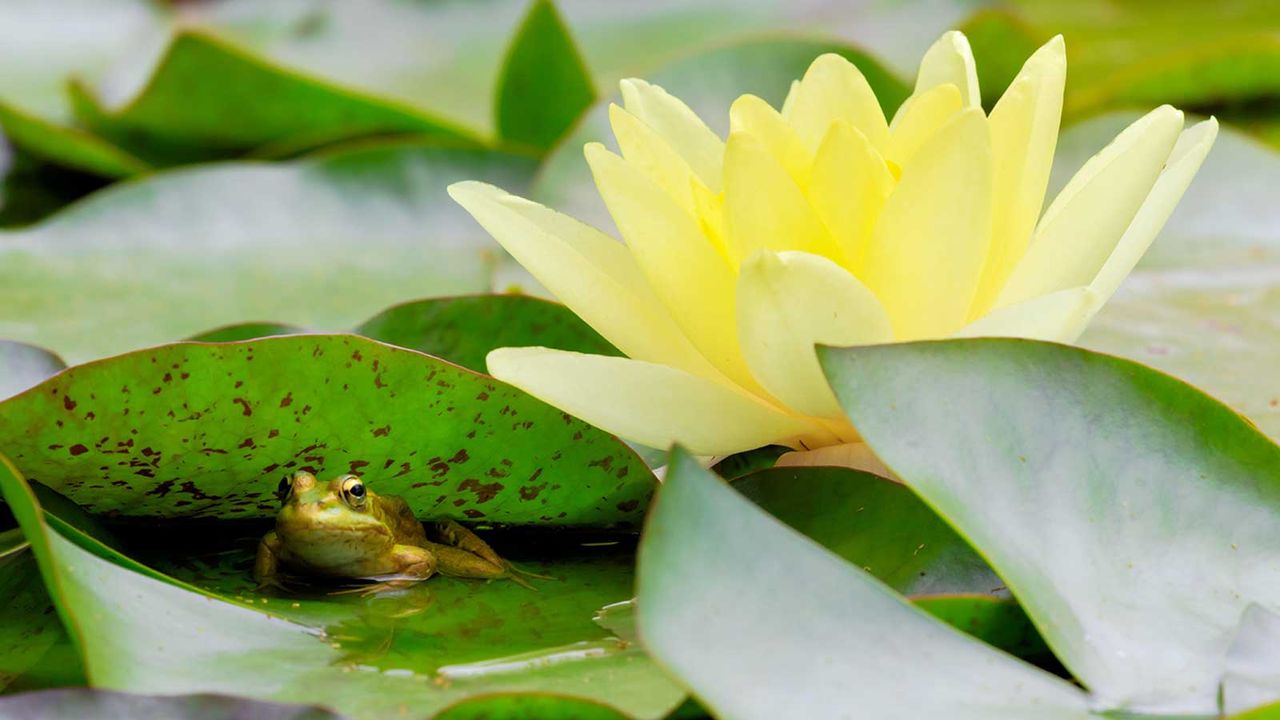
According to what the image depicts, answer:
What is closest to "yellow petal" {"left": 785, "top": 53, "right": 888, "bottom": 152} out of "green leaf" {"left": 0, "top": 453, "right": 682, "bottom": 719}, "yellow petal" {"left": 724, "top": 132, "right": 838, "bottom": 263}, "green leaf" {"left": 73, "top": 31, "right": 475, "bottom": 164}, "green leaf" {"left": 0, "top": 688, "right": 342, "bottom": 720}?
"yellow petal" {"left": 724, "top": 132, "right": 838, "bottom": 263}

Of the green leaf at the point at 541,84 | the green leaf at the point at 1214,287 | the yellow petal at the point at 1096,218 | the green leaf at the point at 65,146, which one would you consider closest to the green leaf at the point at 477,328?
the yellow petal at the point at 1096,218

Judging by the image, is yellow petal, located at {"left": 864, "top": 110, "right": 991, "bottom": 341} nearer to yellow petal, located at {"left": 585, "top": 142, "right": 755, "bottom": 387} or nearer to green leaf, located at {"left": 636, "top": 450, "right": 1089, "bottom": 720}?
yellow petal, located at {"left": 585, "top": 142, "right": 755, "bottom": 387}

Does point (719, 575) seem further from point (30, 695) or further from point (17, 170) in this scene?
point (17, 170)

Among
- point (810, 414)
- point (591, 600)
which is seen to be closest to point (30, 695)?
point (591, 600)

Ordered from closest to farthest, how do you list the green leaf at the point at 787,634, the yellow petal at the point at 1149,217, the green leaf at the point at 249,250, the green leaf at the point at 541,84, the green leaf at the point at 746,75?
the green leaf at the point at 787,634 < the yellow petal at the point at 1149,217 < the green leaf at the point at 249,250 < the green leaf at the point at 746,75 < the green leaf at the point at 541,84

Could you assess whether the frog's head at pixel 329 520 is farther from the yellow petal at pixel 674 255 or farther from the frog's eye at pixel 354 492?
the yellow petal at pixel 674 255
